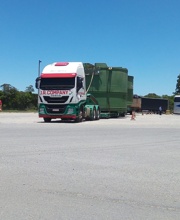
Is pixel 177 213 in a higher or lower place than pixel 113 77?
lower

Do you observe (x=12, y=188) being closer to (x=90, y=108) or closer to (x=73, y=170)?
(x=73, y=170)

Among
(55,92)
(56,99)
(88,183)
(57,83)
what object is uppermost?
(57,83)

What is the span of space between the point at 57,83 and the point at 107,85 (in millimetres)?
8192

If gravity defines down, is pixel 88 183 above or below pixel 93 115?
below

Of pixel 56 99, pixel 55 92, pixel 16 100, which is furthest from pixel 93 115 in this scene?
pixel 16 100

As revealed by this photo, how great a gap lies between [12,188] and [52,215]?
1.50 m

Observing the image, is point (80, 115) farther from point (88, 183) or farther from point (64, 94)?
point (88, 183)

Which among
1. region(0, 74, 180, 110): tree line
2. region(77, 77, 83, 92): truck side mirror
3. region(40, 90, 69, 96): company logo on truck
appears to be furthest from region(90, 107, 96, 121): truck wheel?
region(0, 74, 180, 110): tree line

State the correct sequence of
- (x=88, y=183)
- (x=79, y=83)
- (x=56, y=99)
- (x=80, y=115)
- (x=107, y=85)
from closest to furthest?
(x=88, y=183), (x=56, y=99), (x=79, y=83), (x=80, y=115), (x=107, y=85)

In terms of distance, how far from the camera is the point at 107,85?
31.8m

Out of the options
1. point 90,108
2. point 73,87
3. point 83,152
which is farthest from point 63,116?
point 83,152

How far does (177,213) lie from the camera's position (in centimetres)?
518

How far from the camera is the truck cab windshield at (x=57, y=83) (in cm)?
2433

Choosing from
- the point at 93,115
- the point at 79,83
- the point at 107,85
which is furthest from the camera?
the point at 107,85
